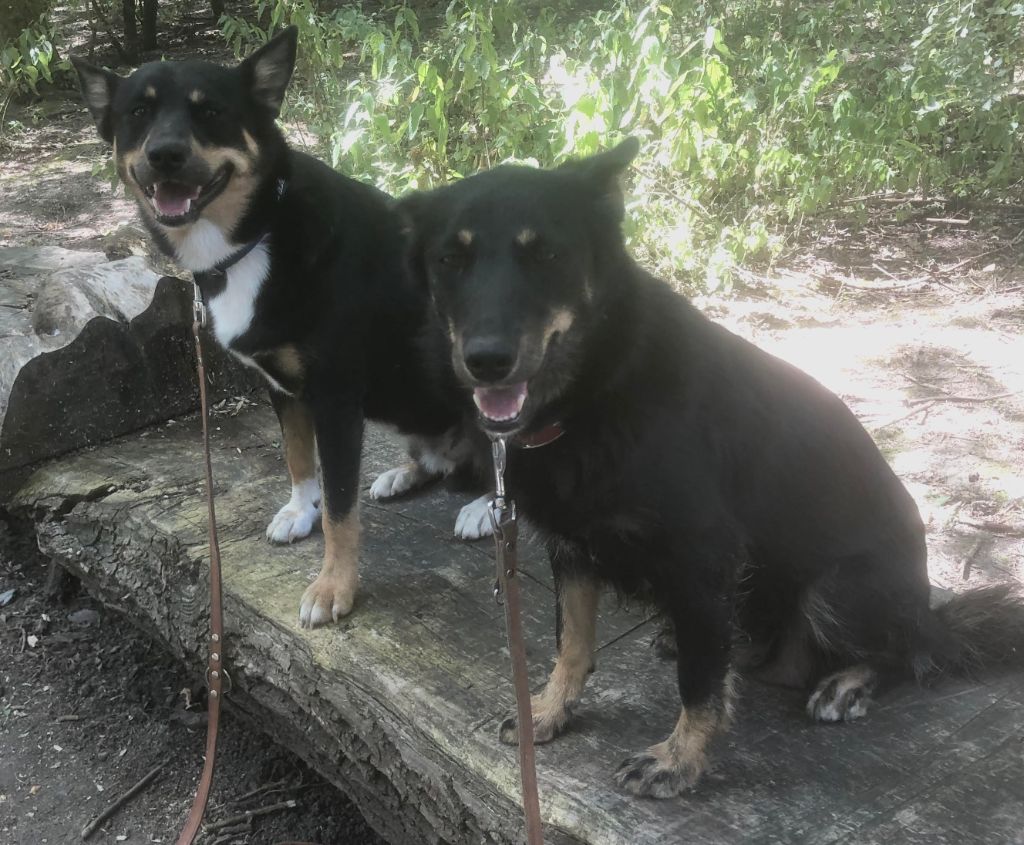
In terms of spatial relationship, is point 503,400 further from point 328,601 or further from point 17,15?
point 17,15

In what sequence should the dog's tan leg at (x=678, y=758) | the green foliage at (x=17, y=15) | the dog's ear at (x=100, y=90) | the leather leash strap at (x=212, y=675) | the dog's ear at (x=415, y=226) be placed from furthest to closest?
the green foliage at (x=17, y=15), the dog's ear at (x=100, y=90), the leather leash strap at (x=212, y=675), the dog's ear at (x=415, y=226), the dog's tan leg at (x=678, y=758)

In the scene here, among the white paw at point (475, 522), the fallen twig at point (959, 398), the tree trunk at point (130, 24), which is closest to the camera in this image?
the white paw at point (475, 522)

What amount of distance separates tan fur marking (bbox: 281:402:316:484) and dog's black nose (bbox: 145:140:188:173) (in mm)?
846

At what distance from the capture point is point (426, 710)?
2145 mm

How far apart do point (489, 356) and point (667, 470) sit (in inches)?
17.8

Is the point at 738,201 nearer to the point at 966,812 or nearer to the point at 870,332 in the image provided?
the point at 870,332

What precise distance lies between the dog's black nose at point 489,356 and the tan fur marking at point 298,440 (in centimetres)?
139

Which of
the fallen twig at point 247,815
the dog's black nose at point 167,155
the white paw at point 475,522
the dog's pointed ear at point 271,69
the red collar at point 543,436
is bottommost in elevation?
the fallen twig at point 247,815

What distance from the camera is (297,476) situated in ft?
9.87

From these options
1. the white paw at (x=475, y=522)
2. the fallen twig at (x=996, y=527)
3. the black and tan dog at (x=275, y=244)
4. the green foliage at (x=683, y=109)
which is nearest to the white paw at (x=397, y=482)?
the white paw at (x=475, y=522)

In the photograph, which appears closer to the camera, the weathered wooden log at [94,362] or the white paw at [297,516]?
the white paw at [297,516]

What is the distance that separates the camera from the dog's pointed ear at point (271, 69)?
2627mm

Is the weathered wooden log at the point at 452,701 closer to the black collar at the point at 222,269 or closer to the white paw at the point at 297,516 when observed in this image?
the white paw at the point at 297,516

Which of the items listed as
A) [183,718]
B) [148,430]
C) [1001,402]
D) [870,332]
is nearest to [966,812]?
[183,718]
